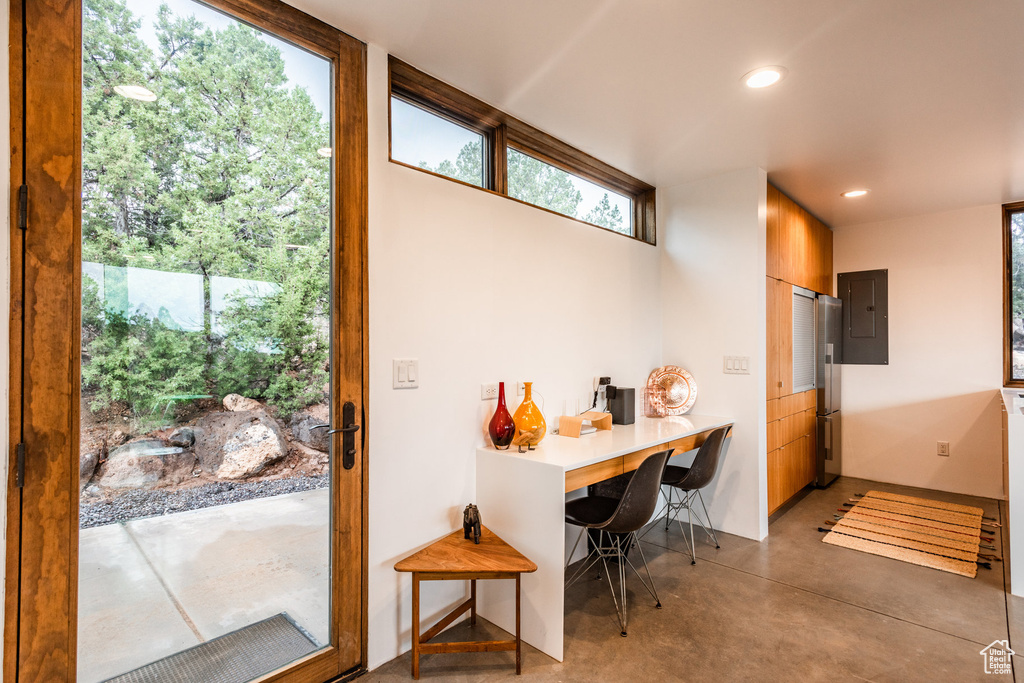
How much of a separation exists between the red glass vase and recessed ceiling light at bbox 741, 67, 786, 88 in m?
1.73

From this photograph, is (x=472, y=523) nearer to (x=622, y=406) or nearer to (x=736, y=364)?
(x=622, y=406)

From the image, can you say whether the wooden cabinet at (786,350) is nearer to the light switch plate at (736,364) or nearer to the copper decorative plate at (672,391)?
the light switch plate at (736,364)

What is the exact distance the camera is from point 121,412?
1482mm

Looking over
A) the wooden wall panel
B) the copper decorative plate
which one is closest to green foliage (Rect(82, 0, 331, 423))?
the copper decorative plate

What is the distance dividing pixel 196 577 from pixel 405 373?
97 centimetres

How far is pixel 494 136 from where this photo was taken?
2.69m

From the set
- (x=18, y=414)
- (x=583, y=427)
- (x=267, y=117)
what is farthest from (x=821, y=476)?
(x=18, y=414)

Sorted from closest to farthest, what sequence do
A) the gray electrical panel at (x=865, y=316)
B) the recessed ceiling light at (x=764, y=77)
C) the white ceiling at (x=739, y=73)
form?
1. the white ceiling at (x=739, y=73)
2. the recessed ceiling light at (x=764, y=77)
3. the gray electrical panel at (x=865, y=316)

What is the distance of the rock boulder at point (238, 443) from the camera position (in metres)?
1.66

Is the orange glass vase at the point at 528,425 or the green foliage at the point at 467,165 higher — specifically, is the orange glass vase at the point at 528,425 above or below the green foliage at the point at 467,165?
below

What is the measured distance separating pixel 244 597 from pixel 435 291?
1325 mm

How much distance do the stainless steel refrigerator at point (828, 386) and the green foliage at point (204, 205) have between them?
13.7 feet

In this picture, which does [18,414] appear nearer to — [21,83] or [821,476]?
[21,83]
